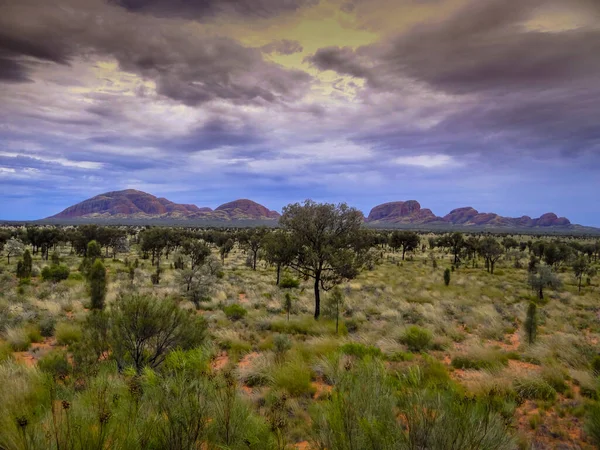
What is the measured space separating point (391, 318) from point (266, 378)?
11.4 meters

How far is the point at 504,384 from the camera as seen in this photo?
337 inches

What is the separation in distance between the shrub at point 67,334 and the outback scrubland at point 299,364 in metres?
0.09

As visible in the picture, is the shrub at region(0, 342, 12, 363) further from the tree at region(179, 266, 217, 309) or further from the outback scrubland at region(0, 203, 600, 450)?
the tree at region(179, 266, 217, 309)

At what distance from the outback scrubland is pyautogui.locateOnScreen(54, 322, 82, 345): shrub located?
0.30 feet

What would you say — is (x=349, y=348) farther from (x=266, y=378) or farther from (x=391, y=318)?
(x=391, y=318)

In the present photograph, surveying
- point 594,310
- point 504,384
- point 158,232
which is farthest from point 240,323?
point 158,232

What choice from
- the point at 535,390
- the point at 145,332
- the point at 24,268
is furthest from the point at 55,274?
the point at 535,390

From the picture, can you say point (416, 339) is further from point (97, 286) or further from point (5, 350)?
point (97, 286)

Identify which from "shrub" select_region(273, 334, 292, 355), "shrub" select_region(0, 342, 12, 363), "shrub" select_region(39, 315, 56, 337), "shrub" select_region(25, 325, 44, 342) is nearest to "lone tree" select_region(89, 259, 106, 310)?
"shrub" select_region(39, 315, 56, 337)

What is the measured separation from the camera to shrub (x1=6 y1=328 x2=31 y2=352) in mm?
11423

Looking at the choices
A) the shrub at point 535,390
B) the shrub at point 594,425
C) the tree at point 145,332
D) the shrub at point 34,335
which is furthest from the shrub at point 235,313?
the shrub at point 594,425

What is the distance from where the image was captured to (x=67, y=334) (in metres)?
12.3

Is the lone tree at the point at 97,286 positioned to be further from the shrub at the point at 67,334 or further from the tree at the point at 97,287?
the shrub at the point at 67,334

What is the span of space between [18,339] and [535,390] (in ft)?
56.0
